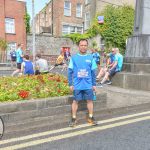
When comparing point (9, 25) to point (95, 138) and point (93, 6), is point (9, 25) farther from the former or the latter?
point (95, 138)

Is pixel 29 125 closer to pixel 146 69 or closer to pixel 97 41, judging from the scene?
pixel 146 69

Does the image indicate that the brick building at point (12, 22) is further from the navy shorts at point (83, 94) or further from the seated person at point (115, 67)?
the navy shorts at point (83, 94)

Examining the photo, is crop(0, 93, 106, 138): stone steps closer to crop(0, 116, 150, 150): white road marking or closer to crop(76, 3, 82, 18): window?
crop(0, 116, 150, 150): white road marking

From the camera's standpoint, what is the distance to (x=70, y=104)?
6039 mm

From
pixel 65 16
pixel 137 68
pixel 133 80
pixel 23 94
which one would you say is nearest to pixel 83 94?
pixel 23 94

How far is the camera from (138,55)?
1050cm

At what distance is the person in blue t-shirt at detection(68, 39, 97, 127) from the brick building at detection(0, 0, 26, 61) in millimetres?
26709

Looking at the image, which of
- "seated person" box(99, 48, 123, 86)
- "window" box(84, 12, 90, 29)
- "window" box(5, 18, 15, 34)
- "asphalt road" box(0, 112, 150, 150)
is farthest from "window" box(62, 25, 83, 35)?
"asphalt road" box(0, 112, 150, 150)

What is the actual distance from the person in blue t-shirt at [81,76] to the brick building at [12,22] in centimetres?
2671

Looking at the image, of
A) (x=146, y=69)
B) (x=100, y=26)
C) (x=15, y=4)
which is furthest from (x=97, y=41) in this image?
(x=146, y=69)

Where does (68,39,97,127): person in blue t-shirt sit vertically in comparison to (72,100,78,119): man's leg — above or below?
above

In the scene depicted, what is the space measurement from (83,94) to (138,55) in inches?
214

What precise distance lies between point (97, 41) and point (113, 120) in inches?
1248

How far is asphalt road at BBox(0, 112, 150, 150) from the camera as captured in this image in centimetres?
450
